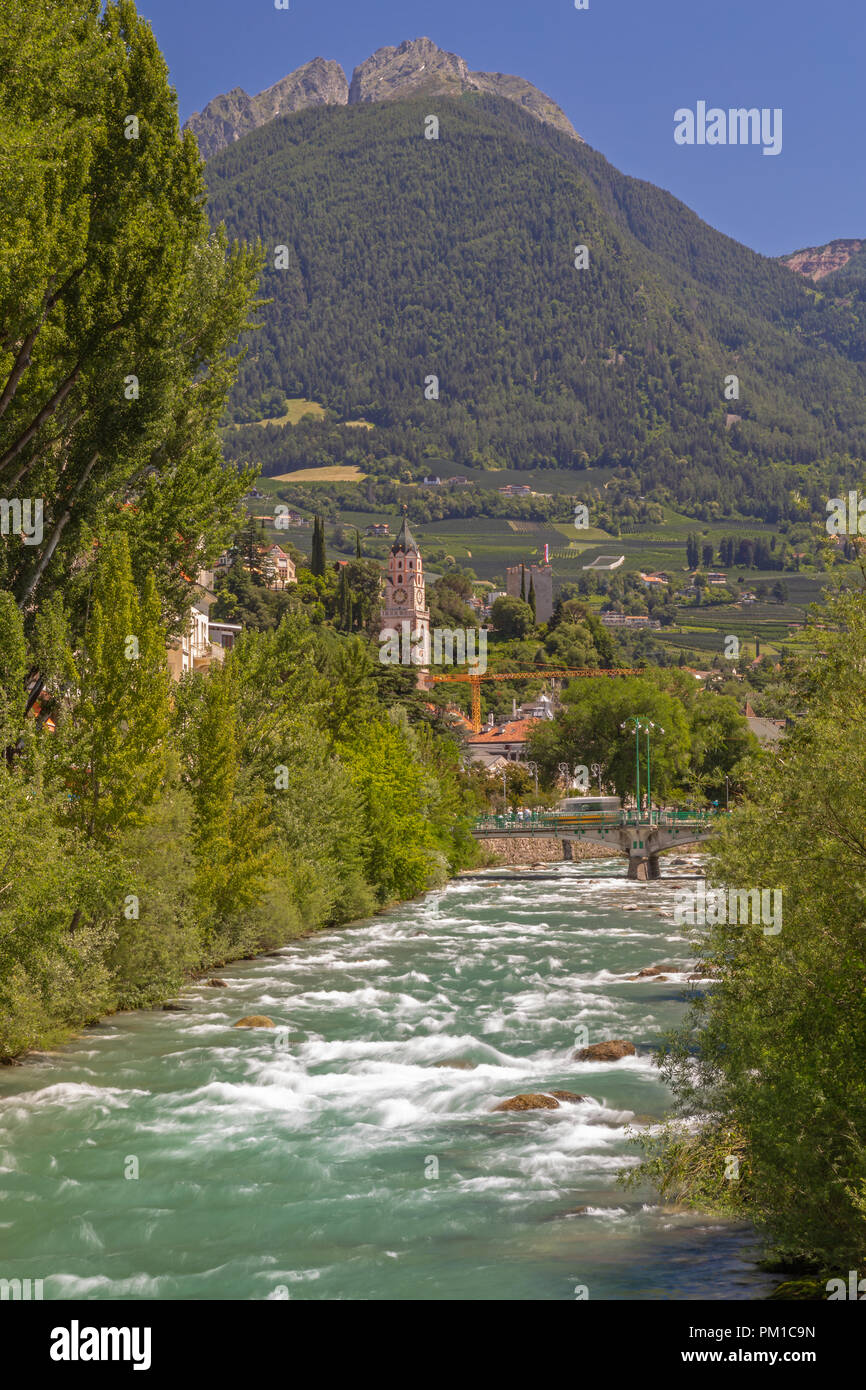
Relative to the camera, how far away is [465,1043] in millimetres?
29594

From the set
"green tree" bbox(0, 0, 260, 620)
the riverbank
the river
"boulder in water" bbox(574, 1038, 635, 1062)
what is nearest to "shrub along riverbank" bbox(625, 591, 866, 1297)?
the river

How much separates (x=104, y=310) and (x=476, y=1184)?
1859cm

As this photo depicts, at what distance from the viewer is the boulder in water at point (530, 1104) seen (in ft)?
77.5

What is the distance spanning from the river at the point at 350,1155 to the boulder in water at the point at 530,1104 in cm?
38

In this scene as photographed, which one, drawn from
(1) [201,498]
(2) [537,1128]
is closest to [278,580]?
(1) [201,498]

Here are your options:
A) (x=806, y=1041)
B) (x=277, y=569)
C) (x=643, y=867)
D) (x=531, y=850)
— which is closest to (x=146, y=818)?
(x=806, y=1041)

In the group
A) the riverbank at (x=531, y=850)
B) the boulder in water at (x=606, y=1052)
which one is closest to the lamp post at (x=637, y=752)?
the riverbank at (x=531, y=850)

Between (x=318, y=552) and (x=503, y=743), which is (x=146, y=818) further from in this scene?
(x=318, y=552)

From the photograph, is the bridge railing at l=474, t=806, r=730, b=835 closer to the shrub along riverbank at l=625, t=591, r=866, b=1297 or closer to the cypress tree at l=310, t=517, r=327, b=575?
the shrub along riverbank at l=625, t=591, r=866, b=1297

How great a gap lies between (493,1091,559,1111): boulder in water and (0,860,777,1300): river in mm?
384

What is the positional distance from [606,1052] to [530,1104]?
177 inches

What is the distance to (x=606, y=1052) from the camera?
27.8m

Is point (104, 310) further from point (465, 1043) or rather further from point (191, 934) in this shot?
point (465, 1043)
